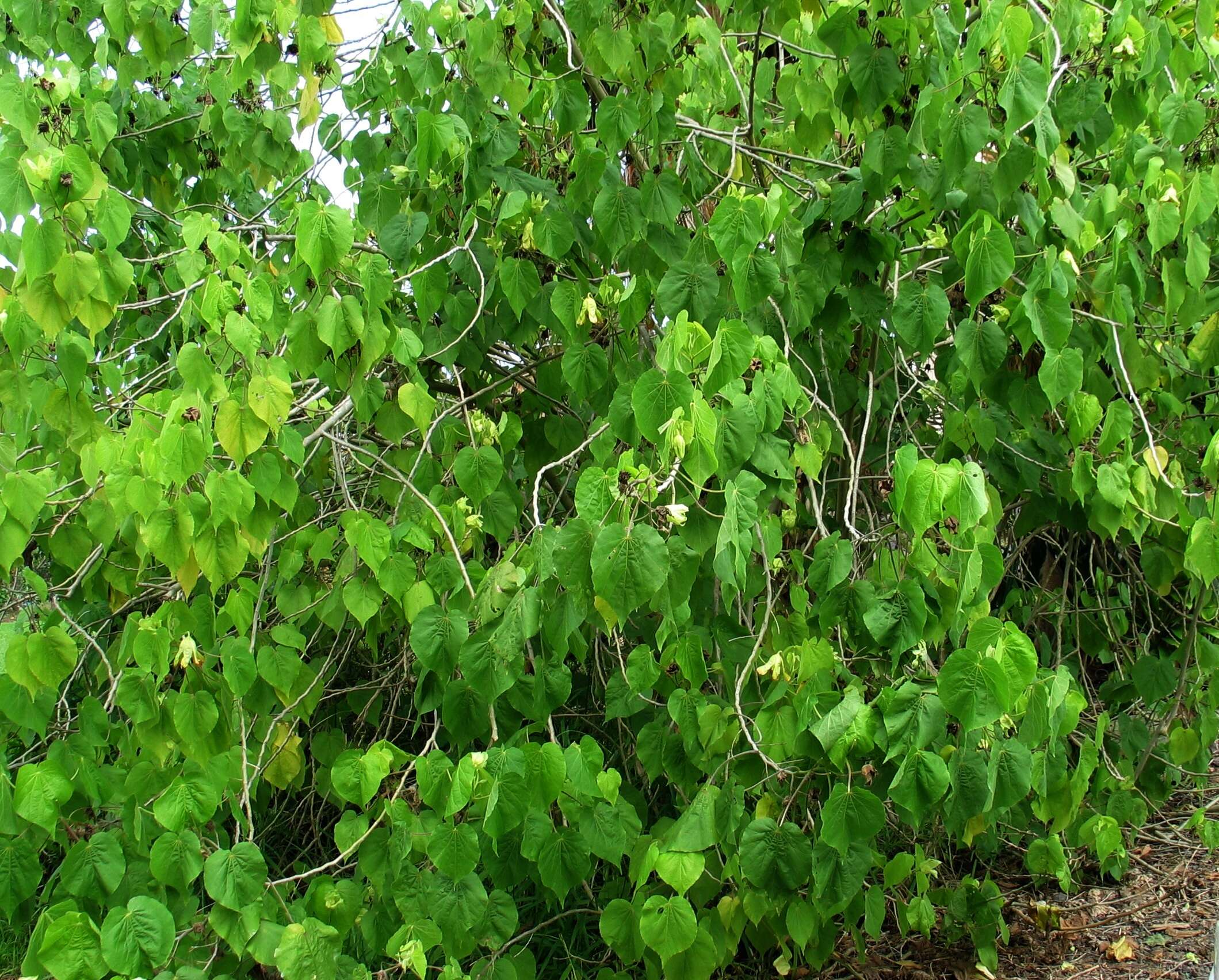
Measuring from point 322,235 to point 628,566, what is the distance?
0.74 m

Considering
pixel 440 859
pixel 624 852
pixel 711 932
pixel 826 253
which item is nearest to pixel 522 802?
pixel 440 859

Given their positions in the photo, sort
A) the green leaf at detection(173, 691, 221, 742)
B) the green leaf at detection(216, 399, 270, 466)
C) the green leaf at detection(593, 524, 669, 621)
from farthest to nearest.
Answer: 1. the green leaf at detection(173, 691, 221, 742)
2. the green leaf at detection(216, 399, 270, 466)
3. the green leaf at detection(593, 524, 669, 621)

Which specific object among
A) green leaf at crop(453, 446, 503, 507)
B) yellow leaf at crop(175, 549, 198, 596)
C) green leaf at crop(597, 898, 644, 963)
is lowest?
green leaf at crop(597, 898, 644, 963)

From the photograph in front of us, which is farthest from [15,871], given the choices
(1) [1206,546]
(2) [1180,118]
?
(2) [1180,118]

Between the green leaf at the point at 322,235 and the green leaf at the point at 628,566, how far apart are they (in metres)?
0.67

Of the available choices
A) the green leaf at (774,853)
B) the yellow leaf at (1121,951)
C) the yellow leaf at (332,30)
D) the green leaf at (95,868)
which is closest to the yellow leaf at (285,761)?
the green leaf at (95,868)

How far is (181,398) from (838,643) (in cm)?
119

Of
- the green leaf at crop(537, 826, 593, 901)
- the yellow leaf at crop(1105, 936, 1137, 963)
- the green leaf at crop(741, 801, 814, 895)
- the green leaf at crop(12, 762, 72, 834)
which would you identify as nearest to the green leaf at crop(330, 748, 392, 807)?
the green leaf at crop(537, 826, 593, 901)

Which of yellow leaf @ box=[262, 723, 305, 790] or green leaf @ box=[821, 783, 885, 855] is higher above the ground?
yellow leaf @ box=[262, 723, 305, 790]

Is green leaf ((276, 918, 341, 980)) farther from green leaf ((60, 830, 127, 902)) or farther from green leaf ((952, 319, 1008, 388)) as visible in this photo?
green leaf ((952, 319, 1008, 388))

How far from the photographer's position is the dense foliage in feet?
5.63

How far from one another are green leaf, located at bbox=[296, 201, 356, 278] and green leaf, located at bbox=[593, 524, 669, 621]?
667 mm

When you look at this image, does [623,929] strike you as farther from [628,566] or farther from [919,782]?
[628,566]

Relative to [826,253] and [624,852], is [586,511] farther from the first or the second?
[826,253]
